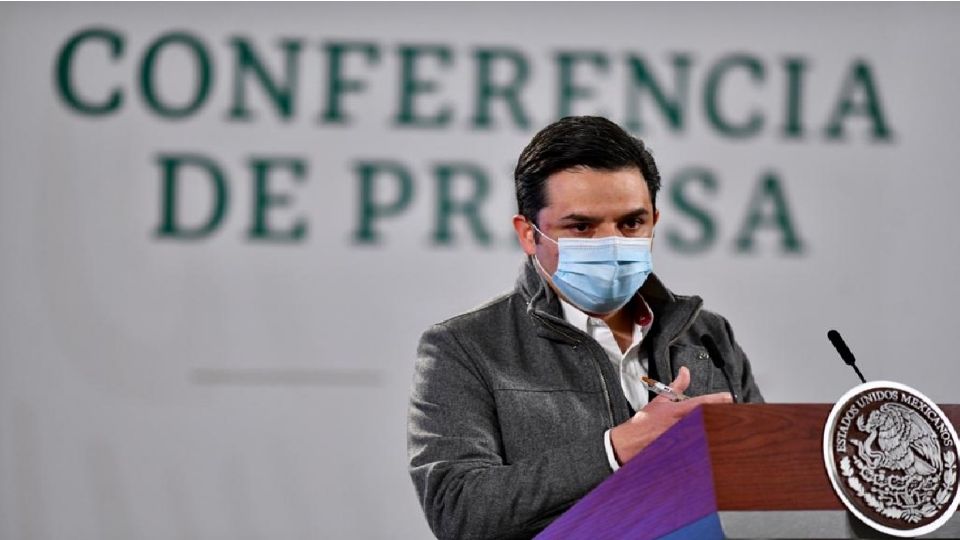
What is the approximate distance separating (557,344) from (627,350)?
13 cm

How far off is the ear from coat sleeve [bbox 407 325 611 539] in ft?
0.66

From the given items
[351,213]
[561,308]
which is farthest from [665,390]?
[351,213]

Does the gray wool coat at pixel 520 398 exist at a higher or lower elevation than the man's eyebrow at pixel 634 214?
lower

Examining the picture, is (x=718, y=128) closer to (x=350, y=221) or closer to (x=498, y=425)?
(x=350, y=221)

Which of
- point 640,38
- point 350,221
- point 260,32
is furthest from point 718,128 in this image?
point 260,32

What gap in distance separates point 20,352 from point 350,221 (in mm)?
944

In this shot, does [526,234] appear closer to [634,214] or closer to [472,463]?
[634,214]

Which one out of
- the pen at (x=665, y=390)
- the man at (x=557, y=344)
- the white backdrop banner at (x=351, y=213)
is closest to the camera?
the pen at (x=665, y=390)

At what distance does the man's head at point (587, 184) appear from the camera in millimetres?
2109

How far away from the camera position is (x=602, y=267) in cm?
211

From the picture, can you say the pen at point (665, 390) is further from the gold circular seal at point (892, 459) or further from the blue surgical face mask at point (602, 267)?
the gold circular seal at point (892, 459)

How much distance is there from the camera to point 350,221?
12.1 ft

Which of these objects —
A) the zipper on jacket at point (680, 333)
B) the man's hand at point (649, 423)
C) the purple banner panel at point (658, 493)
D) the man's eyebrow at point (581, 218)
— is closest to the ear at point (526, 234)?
the man's eyebrow at point (581, 218)

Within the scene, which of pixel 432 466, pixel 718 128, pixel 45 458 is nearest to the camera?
pixel 432 466
